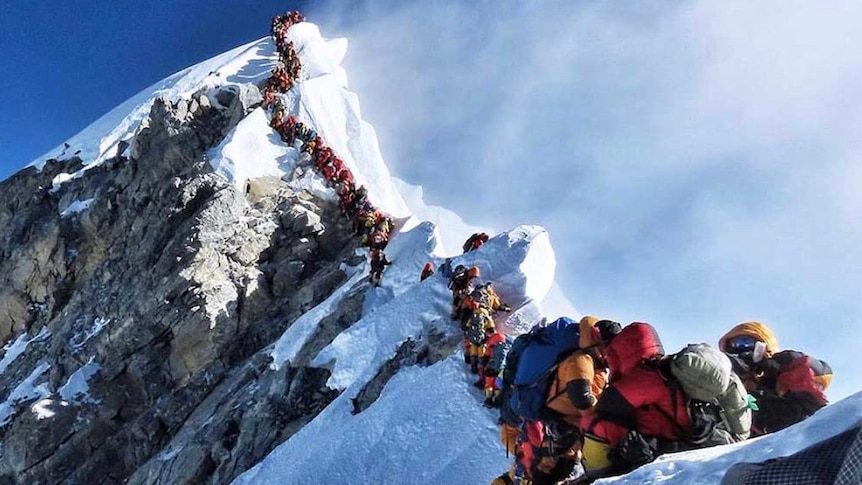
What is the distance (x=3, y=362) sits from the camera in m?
26.4

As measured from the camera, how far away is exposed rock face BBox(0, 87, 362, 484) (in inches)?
650

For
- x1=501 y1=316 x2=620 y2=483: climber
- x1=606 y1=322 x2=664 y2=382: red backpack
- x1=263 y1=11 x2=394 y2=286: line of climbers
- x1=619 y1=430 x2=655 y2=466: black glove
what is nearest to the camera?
x1=619 y1=430 x2=655 y2=466: black glove

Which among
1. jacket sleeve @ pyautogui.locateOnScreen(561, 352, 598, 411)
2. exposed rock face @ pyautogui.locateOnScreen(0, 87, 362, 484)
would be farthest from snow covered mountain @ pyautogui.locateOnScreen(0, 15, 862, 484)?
jacket sleeve @ pyautogui.locateOnScreen(561, 352, 598, 411)

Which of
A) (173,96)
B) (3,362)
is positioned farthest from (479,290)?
(173,96)

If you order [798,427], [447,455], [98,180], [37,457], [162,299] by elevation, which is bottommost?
[798,427]

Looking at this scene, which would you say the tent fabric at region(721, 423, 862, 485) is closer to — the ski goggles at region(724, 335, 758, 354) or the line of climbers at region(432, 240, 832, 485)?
the line of climbers at region(432, 240, 832, 485)

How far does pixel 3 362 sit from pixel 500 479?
27.5 m

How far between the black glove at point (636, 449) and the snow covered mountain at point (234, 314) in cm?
45

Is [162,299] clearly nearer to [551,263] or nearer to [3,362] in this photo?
→ [3,362]

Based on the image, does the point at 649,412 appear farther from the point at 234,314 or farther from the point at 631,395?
the point at 234,314

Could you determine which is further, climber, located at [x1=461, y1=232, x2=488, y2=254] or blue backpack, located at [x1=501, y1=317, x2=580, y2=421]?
climber, located at [x1=461, y1=232, x2=488, y2=254]

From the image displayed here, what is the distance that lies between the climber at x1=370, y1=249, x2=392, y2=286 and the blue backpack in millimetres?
11871

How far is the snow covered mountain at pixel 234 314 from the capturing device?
1075 centimetres

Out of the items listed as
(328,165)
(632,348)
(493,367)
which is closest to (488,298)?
(493,367)
